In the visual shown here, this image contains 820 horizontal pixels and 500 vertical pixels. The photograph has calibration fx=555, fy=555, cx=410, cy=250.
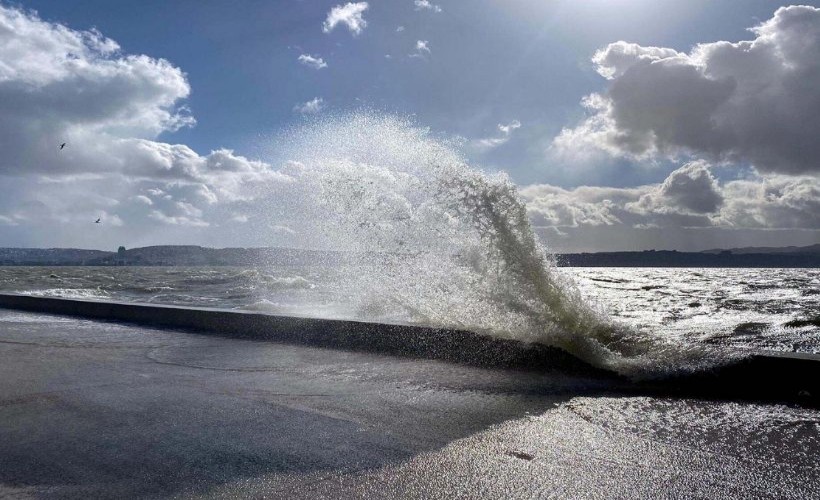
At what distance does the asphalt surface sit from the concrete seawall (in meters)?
0.24

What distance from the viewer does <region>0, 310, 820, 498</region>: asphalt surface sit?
1.94 metres

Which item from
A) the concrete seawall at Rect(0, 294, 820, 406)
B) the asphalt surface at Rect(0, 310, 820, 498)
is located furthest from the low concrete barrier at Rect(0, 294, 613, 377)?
the asphalt surface at Rect(0, 310, 820, 498)

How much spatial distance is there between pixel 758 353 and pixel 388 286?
499 centimetres

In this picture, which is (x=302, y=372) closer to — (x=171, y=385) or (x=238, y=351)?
(x=171, y=385)

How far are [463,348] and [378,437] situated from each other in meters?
2.27

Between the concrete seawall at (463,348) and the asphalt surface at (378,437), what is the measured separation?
242 mm

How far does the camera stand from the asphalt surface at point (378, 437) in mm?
1939

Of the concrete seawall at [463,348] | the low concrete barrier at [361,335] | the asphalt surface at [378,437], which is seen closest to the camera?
the asphalt surface at [378,437]

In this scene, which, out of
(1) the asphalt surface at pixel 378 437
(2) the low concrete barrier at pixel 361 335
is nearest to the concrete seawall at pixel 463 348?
(2) the low concrete barrier at pixel 361 335

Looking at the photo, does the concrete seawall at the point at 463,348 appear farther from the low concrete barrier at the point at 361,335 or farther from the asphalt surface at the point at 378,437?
the asphalt surface at the point at 378,437

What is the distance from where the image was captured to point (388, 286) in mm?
7848

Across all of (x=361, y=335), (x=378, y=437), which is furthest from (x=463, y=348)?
(x=378, y=437)

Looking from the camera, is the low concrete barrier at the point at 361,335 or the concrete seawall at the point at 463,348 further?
the low concrete barrier at the point at 361,335

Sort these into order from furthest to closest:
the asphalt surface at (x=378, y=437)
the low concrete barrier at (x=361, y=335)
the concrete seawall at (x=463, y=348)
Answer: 1. the low concrete barrier at (x=361, y=335)
2. the concrete seawall at (x=463, y=348)
3. the asphalt surface at (x=378, y=437)
